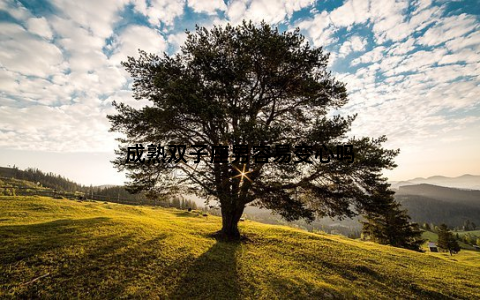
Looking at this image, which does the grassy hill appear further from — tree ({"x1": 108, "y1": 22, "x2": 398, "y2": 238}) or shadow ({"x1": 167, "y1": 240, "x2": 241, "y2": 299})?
tree ({"x1": 108, "y1": 22, "x2": 398, "y2": 238})

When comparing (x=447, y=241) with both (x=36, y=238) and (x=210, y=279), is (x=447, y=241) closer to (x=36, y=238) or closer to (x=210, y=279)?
(x=210, y=279)

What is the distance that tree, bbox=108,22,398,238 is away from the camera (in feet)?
41.9

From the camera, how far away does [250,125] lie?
1134cm

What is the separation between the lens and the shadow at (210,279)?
826 centimetres

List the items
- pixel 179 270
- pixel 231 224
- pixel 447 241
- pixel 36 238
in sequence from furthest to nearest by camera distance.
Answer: pixel 447 241 < pixel 231 224 < pixel 36 238 < pixel 179 270

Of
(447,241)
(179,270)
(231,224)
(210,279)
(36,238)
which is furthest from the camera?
(447,241)

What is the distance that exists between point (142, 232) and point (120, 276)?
6563mm

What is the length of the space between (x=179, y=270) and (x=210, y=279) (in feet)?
4.80

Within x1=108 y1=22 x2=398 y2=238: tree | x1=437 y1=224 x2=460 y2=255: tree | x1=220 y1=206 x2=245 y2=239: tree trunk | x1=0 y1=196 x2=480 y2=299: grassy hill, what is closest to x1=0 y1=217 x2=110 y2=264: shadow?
x1=0 y1=196 x2=480 y2=299: grassy hill

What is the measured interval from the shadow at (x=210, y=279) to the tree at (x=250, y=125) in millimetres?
3372

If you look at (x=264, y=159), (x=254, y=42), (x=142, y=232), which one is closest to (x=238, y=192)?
(x=264, y=159)

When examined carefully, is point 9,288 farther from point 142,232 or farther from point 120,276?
point 142,232

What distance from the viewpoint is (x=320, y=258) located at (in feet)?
49.8

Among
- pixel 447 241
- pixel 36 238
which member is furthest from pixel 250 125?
pixel 447 241
